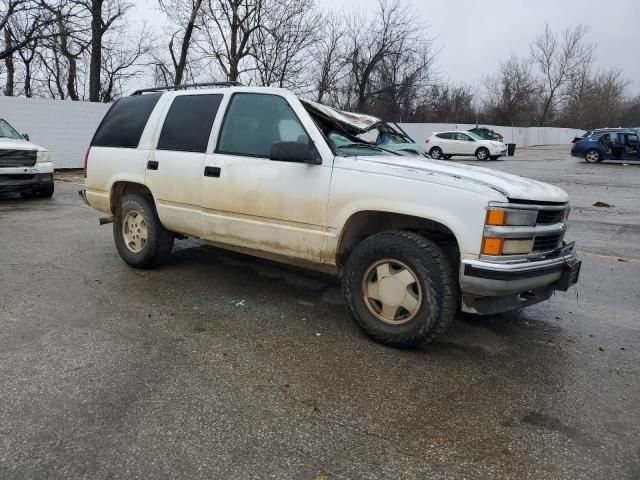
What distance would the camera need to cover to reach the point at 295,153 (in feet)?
12.4

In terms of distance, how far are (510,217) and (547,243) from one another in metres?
0.62

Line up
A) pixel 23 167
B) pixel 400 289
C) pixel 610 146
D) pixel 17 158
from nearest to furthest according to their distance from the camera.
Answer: pixel 400 289 < pixel 17 158 < pixel 23 167 < pixel 610 146

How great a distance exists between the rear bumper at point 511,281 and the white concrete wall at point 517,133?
3414 centimetres

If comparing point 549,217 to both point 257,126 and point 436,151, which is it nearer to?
point 257,126

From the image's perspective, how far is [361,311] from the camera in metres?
3.69

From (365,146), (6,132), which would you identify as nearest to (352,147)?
(365,146)

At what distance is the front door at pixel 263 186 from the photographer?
393cm

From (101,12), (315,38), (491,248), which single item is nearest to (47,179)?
(491,248)

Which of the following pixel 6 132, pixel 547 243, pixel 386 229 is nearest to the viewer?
pixel 547 243

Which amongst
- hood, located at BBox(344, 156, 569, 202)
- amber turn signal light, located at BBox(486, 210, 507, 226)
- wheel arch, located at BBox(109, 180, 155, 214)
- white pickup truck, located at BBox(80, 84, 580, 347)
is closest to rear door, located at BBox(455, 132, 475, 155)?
white pickup truck, located at BBox(80, 84, 580, 347)

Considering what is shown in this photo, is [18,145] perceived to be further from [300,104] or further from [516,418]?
[516,418]

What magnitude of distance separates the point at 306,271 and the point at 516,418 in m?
3.14

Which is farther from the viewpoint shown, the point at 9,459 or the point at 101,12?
the point at 101,12

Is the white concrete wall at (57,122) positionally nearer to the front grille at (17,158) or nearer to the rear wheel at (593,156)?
the front grille at (17,158)
